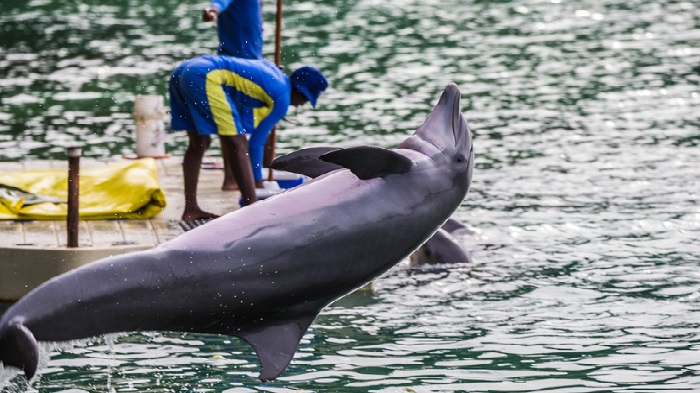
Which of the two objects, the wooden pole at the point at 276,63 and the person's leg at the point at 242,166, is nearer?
the person's leg at the point at 242,166

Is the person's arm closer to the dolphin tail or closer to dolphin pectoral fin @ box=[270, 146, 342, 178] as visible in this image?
dolphin pectoral fin @ box=[270, 146, 342, 178]

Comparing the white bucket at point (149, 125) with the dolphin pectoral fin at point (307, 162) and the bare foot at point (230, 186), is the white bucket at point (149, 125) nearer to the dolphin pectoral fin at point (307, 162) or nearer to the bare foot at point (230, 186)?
the bare foot at point (230, 186)

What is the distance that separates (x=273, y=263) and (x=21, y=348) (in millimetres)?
1336

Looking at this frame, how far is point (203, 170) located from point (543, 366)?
16.6 feet

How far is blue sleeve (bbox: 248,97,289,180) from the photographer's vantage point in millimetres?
11547

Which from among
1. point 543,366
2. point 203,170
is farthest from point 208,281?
point 203,170

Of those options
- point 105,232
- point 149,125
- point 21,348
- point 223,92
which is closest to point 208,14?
point 223,92

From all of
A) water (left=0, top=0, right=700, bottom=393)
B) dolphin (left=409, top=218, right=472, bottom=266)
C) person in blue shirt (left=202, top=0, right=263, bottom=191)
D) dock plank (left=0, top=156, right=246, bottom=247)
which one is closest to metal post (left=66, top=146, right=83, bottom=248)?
dock plank (left=0, top=156, right=246, bottom=247)

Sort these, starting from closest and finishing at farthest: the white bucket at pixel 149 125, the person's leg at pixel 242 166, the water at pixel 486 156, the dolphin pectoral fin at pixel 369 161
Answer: the dolphin pectoral fin at pixel 369 161
the water at pixel 486 156
the person's leg at pixel 242 166
the white bucket at pixel 149 125

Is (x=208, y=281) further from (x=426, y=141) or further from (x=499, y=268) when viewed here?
(x=499, y=268)

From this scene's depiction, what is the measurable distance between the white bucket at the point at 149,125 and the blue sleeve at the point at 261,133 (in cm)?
243

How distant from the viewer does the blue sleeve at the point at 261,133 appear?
11547 millimetres

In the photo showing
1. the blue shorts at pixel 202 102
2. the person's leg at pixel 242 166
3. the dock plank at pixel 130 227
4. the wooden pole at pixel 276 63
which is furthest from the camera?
the wooden pole at pixel 276 63

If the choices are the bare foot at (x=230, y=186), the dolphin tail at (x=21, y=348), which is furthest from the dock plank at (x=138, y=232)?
the dolphin tail at (x=21, y=348)
